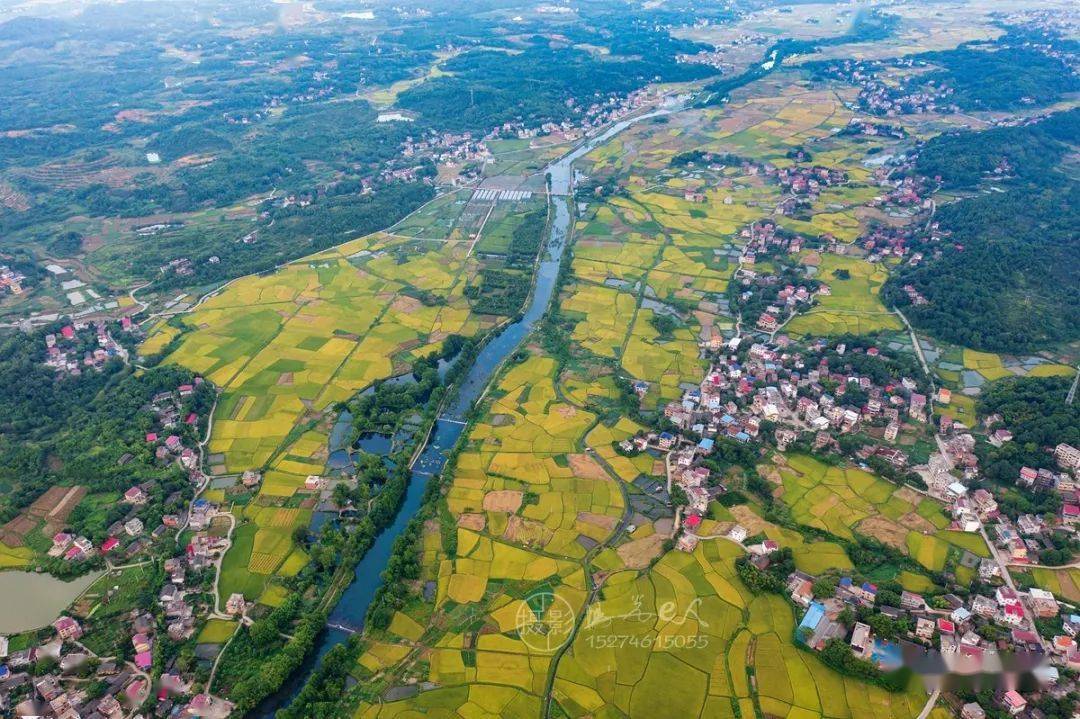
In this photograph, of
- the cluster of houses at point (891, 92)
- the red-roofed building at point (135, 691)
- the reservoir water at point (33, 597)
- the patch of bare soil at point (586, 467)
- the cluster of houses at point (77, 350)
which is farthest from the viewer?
the cluster of houses at point (891, 92)

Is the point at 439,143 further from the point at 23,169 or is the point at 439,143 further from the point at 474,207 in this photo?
the point at 23,169

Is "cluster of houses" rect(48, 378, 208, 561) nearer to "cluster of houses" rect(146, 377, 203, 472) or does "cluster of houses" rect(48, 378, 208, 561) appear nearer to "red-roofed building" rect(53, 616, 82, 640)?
"cluster of houses" rect(146, 377, 203, 472)

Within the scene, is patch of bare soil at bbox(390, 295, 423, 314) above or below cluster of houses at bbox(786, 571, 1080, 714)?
below

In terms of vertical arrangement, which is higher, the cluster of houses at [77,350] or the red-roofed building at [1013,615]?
the cluster of houses at [77,350]

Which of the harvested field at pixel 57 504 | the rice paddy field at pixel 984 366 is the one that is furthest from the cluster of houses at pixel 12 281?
the rice paddy field at pixel 984 366

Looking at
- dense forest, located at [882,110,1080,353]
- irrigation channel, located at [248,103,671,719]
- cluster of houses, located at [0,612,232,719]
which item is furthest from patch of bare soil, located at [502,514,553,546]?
dense forest, located at [882,110,1080,353]

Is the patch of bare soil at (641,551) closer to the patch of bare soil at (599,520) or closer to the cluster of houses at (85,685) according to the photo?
the patch of bare soil at (599,520)

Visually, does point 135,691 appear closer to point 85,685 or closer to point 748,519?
point 85,685
